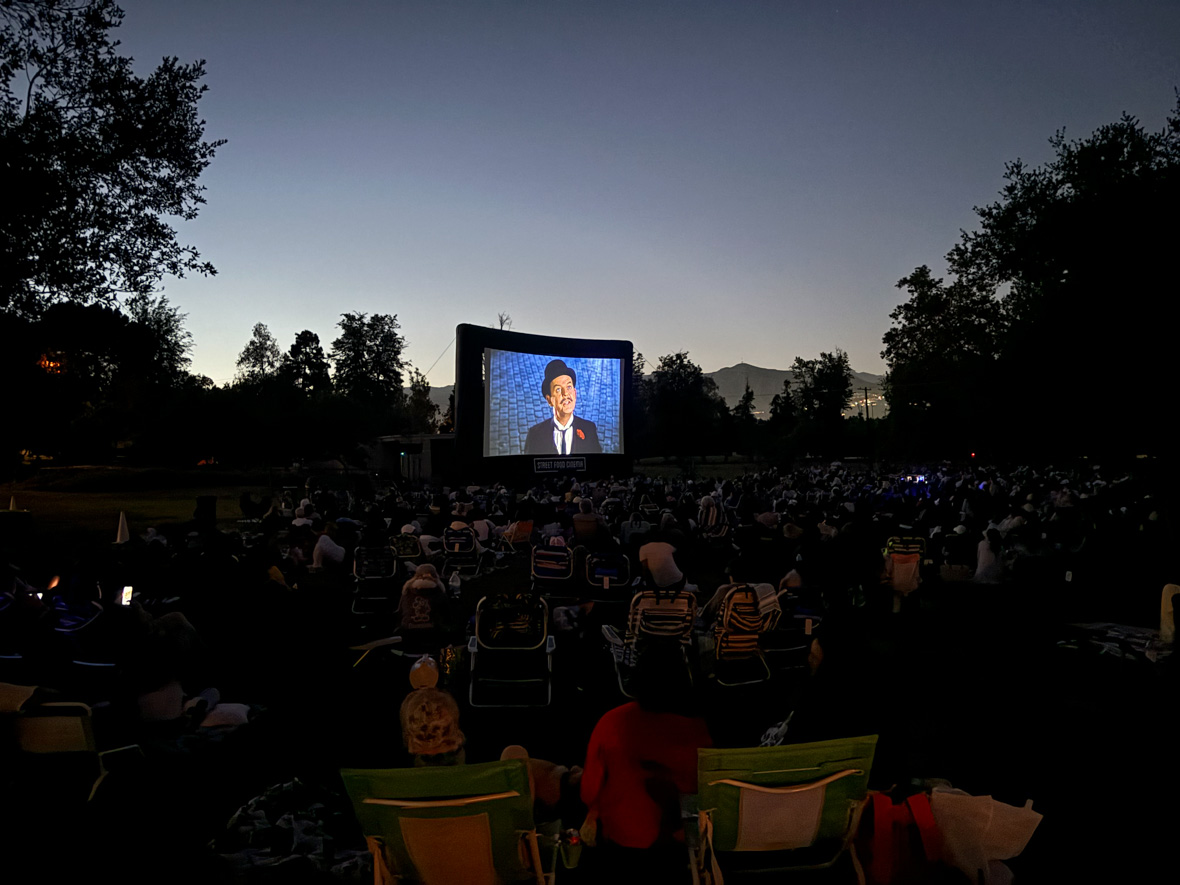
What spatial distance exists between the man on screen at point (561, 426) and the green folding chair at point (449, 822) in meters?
18.8

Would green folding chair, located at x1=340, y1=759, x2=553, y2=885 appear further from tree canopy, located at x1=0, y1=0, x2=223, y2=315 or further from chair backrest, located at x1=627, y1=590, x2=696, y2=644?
tree canopy, located at x1=0, y1=0, x2=223, y2=315

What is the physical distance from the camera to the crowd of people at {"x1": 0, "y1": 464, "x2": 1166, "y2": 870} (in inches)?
106

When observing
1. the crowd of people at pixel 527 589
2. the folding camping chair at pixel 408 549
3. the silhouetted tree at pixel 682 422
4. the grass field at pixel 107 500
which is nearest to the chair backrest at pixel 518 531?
the crowd of people at pixel 527 589

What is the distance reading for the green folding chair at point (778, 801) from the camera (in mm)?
2203

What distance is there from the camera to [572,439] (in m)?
22.1

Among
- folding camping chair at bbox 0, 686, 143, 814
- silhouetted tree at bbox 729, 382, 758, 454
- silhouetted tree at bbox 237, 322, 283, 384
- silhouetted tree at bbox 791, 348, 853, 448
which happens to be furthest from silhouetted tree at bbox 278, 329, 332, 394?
folding camping chair at bbox 0, 686, 143, 814

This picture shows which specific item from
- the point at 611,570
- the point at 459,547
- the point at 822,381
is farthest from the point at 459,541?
the point at 822,381

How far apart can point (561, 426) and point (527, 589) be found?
1201cm

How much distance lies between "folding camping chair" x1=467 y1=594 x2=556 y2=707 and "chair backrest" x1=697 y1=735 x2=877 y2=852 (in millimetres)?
2838

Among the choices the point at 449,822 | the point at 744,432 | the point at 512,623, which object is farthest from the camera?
the point at 744,432

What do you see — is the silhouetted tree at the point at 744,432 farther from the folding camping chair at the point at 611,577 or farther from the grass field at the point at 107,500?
the folding camping chair at the point at 611,577

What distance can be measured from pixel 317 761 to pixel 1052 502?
15656mm

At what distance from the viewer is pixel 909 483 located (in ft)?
83.9

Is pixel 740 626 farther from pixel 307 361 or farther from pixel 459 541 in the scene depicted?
pixel 307 361
